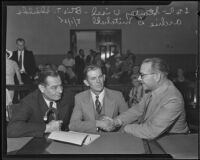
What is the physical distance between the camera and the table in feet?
6.32

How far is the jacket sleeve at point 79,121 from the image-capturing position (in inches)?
88.0

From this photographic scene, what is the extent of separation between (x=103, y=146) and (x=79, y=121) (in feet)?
0.95

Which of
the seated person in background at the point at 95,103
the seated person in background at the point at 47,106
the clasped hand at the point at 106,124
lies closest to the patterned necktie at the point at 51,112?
the seated person in background at the point at 47,106

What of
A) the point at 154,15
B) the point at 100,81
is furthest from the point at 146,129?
the point at 154,15

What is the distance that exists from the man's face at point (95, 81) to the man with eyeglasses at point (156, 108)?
0.27m

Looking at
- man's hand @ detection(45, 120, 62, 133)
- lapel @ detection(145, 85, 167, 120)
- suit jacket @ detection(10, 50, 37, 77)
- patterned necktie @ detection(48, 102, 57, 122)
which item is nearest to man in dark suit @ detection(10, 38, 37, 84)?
suit jacket @ detection(10, 50, 37, 77)

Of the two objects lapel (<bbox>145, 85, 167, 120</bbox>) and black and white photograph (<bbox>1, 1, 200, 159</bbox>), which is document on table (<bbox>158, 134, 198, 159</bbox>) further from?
lapel (<bbox>145, 85, 167, 120</bbox>)

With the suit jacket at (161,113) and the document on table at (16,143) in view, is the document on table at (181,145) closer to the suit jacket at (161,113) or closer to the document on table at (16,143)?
the suit jacket at (161,113)

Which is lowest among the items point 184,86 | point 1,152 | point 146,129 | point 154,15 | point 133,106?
point 1,152

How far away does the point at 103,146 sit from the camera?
2.09m

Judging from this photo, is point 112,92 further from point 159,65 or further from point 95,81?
point 159,65

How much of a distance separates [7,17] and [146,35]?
111 centimetres

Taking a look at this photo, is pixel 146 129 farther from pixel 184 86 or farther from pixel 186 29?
pixel 186 29

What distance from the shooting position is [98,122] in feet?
7.39
